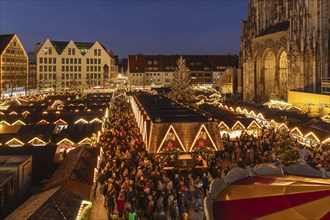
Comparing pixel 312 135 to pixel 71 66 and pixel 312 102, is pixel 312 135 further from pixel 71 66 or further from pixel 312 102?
pixel 71 66

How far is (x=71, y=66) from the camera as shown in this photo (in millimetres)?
87812

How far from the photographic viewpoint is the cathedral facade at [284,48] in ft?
121

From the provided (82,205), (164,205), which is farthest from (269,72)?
(82,205)

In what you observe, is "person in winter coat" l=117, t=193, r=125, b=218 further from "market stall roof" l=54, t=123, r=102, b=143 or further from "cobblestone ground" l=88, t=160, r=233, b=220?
"market stall roof" l=54, t=123, r=102, b=143

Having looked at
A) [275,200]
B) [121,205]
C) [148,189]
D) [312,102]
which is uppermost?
[312,102]

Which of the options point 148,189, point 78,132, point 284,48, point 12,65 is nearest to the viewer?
point 148,189

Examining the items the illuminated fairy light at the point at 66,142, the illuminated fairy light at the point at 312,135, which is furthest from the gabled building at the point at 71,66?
the illuminated fairy light at the point at 312,135

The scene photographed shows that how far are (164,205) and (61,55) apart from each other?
266 ft

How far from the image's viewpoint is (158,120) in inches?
677

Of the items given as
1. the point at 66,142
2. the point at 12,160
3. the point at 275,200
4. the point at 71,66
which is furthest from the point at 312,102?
the point at 71,66

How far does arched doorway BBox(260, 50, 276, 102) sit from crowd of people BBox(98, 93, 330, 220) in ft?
82.6

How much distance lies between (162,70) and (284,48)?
51724 millimetres

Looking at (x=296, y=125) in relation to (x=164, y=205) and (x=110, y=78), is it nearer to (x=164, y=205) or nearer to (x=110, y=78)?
(x=164, y=205)

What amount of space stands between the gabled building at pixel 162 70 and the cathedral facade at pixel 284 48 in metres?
35.9
